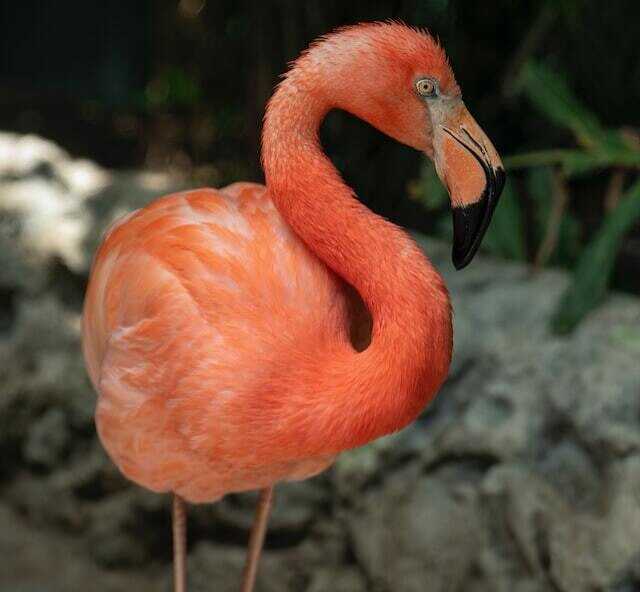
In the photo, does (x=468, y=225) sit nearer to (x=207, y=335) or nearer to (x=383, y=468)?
(x=207, y=335)

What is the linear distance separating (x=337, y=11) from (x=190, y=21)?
2596 millimetres

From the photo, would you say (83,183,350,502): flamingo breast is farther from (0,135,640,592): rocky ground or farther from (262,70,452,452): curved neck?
(0,135,640,592): rocky ground

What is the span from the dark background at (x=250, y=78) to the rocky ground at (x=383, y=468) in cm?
62

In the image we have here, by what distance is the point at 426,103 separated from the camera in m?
2.21

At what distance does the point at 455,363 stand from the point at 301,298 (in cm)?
129

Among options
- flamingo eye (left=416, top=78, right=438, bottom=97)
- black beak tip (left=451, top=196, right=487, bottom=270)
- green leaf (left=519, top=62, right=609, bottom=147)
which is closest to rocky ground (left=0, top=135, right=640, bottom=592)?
green leaf (left=519, top=62, right=609, bottom=147)

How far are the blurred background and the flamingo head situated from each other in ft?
1.13

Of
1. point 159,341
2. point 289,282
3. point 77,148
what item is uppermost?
point 289,282

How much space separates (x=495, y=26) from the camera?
Answer: 160 inches

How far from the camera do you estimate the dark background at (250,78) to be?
11.6 feet

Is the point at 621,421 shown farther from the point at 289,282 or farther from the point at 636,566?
the point at 289,282

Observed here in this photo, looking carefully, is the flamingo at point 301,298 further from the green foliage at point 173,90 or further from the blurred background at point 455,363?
the green foliage at point 173,90

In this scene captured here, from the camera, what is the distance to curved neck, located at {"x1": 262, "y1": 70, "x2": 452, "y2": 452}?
2199 mm

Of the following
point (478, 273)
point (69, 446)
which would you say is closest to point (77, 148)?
point (69, 446)
